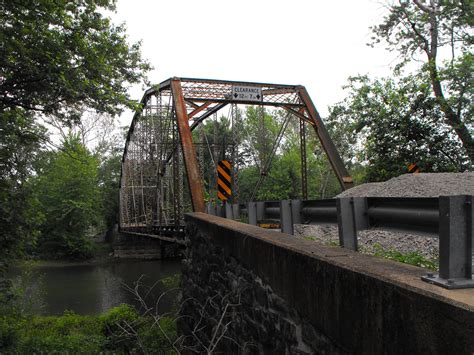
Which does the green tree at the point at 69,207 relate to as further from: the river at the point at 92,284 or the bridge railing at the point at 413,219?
the bridge railing at the point at 413,219

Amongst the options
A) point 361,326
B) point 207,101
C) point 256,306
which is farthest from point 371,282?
point 207,101

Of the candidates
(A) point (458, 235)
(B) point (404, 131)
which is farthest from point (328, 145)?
(A) point (458, 235)

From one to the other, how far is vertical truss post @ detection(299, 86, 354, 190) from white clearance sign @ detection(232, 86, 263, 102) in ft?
6.31

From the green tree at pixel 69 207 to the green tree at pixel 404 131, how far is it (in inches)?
1123

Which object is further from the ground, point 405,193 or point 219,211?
point 405,193

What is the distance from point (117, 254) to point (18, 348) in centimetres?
3257

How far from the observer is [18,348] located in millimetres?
7570

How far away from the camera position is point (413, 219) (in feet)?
8.42

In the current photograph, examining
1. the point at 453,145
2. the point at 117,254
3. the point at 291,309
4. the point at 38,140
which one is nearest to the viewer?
the point at 291,309

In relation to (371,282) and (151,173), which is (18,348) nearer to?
(371,282)

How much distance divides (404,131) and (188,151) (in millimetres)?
8186

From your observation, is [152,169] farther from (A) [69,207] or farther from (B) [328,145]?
(B) [328,145]

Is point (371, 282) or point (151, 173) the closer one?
point (371, 282)

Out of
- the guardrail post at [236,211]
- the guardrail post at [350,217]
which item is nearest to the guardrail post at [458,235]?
the guardrail post at [350,217]
